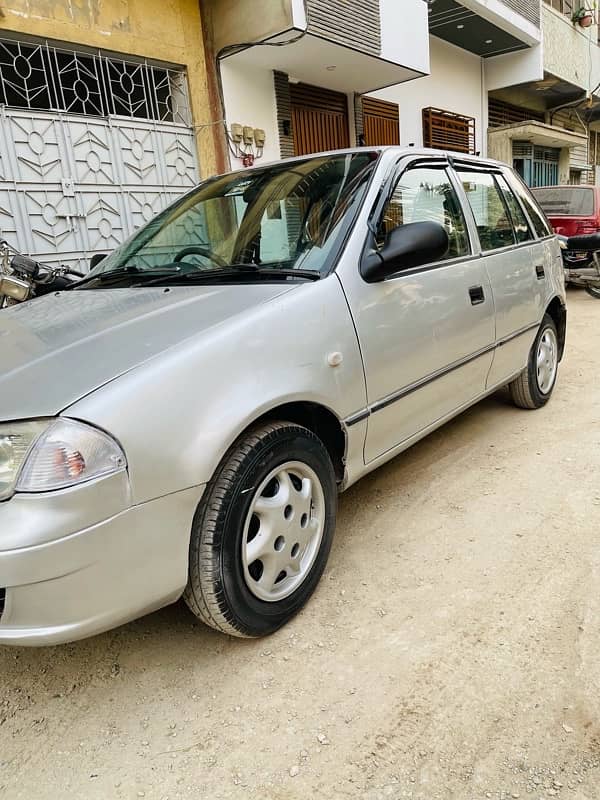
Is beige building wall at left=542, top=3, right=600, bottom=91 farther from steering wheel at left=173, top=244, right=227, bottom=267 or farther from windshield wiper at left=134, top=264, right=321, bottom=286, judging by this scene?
windshield wiper at left=134, top=264, right=321, bottom=286

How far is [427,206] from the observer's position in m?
3.02

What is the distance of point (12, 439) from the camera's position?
60.9 inches

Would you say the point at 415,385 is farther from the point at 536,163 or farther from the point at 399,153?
the point at 536,163

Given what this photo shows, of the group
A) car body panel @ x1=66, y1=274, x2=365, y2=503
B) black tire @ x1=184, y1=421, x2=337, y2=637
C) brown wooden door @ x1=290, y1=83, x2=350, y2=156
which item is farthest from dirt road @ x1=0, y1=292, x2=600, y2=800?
brown wooden door @ x1=290, y1=83, x2=350, y2=156

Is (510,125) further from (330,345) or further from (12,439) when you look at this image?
(12,439)

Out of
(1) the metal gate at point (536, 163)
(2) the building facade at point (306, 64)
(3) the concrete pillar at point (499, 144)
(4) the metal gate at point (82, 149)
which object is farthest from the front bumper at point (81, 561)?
(3) the concrete pillar at point (499, 144)

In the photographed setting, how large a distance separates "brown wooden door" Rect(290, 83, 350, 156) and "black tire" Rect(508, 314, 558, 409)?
610 centimetres

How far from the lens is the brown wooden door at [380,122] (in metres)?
10.5

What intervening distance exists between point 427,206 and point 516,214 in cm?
120

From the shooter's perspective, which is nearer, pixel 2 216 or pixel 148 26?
pixel 2 216

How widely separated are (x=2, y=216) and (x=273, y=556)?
549 cm

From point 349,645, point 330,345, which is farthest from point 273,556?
point 330,345

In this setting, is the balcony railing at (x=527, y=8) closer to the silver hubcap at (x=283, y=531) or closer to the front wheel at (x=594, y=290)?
the front wheel at (x=594, y=290)

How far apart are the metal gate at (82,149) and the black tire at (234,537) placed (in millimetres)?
5309
